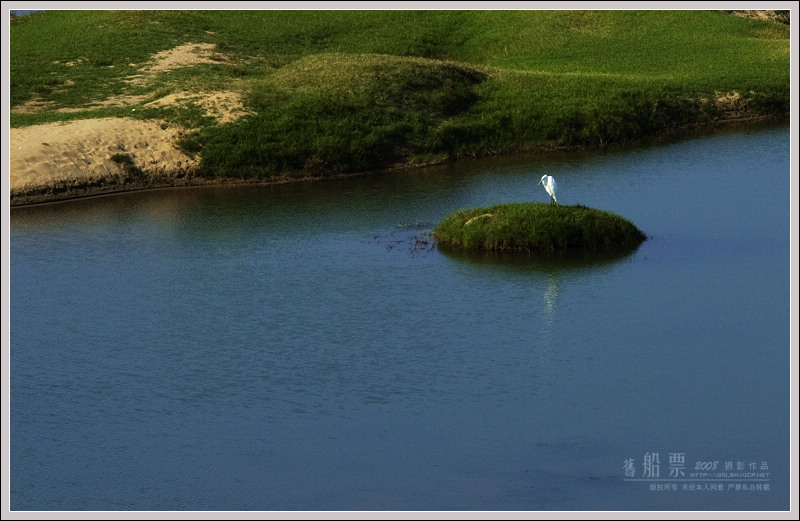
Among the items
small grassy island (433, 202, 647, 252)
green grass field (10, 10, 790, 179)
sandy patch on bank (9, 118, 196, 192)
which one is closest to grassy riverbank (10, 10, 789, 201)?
green grass field (10, 10, 790, 179)

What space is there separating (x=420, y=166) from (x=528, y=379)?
24766mm

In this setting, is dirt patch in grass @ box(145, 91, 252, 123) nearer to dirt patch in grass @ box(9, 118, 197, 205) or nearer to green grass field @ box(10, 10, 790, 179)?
green grass field @ box(10, 10, 790, 179)

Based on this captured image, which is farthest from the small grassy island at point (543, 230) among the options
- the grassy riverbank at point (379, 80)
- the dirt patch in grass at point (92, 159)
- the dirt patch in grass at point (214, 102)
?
the dirt patch in grass at point (214, 102)

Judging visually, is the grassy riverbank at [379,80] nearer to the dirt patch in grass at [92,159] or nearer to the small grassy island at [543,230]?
the dirt patch in grass at [92,159]

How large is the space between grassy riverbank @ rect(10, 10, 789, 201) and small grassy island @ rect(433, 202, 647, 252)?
13241mm

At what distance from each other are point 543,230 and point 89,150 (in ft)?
59.0

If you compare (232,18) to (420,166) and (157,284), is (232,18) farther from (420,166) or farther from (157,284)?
(157,284)

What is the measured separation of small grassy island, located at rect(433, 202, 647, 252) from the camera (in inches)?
1344

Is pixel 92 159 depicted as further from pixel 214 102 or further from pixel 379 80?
pixel 379 80

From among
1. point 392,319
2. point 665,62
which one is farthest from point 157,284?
point 665,62

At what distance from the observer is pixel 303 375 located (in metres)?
25.3

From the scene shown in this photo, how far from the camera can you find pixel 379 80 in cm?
5347

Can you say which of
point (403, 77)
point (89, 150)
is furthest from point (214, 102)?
point (403, 77)

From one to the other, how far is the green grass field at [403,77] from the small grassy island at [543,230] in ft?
43.5
